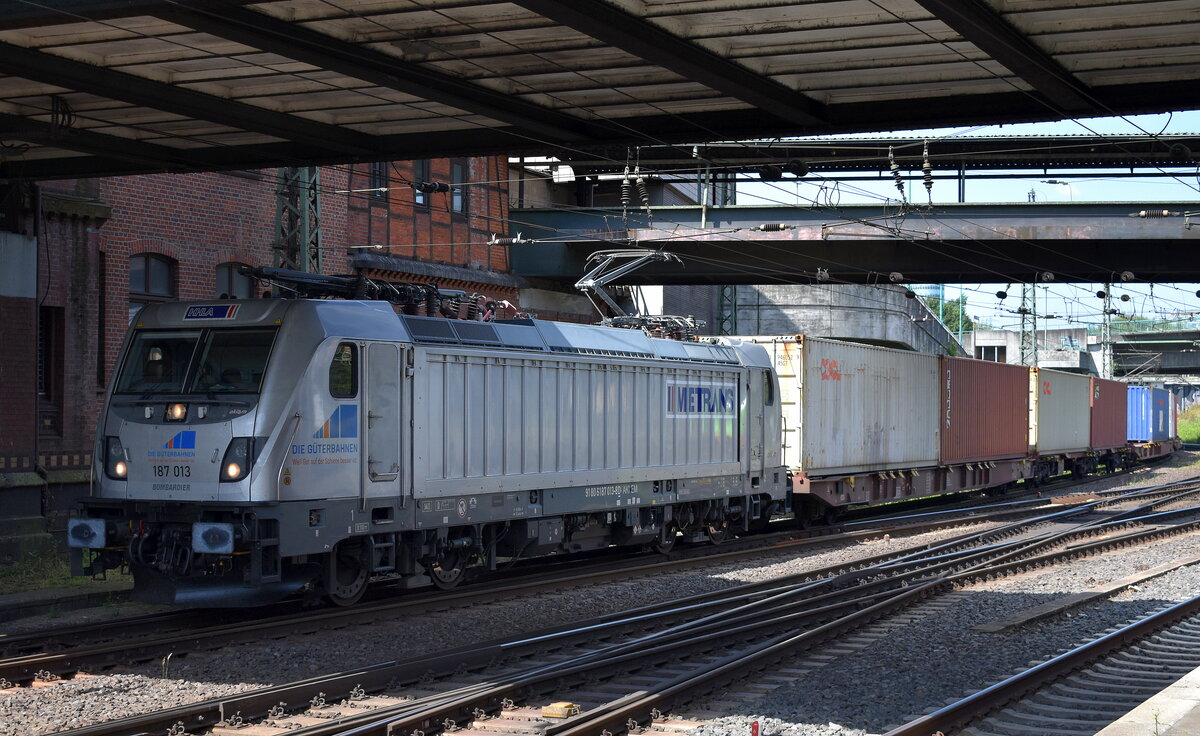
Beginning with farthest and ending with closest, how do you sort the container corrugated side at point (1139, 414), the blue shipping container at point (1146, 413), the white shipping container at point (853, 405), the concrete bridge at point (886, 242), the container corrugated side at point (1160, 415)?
the container corrugated side at point (1160, 415) < the blue shipping container at point (1146, 413) < the container corrugated side at point (1139, 414) < the concrete bridge at point (886, 242) < the white shipping container at point (853, 405)

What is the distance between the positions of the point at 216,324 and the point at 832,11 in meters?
7.00

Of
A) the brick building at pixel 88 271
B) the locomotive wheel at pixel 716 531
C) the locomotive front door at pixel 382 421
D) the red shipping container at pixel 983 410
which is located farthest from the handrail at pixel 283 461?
the red shipping container at pixel 983 410

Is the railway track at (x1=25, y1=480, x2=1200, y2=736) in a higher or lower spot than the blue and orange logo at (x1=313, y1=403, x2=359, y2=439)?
lower

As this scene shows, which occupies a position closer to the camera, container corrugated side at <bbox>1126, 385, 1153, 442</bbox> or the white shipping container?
the white shipping container

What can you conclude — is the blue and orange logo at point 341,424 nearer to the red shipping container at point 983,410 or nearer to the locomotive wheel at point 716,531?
the locomotive wheel at point 716,531

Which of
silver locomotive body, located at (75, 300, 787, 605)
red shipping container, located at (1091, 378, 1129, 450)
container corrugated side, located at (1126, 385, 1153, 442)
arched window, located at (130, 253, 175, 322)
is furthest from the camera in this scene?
container corrugated side, located at (1126, 385, 1153, 442)

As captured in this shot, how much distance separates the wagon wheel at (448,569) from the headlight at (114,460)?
3649mm

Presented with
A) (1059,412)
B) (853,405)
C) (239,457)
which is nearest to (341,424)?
(239,457)

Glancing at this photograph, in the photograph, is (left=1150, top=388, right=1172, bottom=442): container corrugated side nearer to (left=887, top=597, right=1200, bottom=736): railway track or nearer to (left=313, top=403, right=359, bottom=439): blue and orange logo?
(left=887, top=597, right=1200, bottom=736): railway track

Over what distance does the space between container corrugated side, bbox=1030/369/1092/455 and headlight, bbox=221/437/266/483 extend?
2821 centimetres

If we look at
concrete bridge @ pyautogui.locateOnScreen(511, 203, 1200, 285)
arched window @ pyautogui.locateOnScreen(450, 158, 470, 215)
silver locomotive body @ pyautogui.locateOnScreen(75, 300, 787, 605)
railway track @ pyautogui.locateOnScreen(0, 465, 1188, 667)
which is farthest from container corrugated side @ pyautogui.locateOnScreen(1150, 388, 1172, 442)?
silver locomotive body @ pyautogui.locateOnScreen(75, 300, 787, 605)

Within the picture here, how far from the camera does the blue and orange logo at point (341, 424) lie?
1212 centimetres

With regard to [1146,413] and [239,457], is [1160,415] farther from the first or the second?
[239,457]

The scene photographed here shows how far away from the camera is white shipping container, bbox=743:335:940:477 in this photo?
75.0 ft
